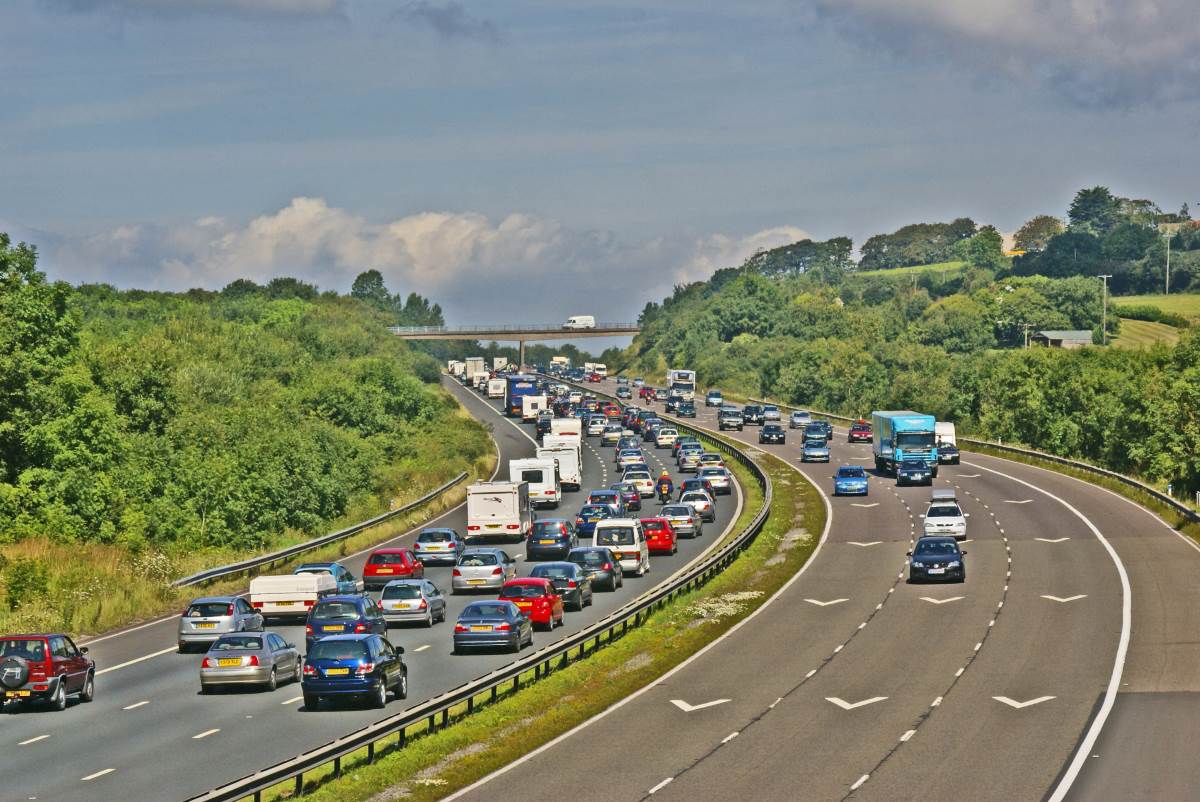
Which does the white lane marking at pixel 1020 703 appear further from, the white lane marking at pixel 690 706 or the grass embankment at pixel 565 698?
the grass embankment at pixel 565 698

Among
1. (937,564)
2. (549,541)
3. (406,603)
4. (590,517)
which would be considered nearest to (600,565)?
(549,541)

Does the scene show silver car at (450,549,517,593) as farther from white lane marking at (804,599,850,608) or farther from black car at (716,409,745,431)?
black car at (716,409,745,431)

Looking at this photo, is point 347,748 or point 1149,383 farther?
point 1149,383

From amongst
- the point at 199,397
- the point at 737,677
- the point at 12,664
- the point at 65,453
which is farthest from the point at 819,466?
the point at 12,664

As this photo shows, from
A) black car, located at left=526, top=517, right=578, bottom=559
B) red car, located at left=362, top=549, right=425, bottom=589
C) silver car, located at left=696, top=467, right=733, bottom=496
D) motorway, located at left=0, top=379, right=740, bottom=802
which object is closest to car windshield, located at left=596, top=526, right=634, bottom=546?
black car, located at left=526, top=517, right=578, bottom=559

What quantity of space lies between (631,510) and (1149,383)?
1893 inches

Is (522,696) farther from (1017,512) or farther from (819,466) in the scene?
(819,466)

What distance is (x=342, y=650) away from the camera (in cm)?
3428

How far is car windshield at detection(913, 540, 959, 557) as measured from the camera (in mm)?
52844

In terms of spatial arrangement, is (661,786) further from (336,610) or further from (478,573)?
(478,573)

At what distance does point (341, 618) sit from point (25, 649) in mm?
9244

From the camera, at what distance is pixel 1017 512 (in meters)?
73.4

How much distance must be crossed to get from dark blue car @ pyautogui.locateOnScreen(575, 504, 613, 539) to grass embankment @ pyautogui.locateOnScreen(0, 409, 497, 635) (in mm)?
8487

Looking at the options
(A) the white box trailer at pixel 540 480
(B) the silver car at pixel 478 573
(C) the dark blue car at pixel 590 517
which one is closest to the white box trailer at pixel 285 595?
(B) the silver car at pixel 478 573
